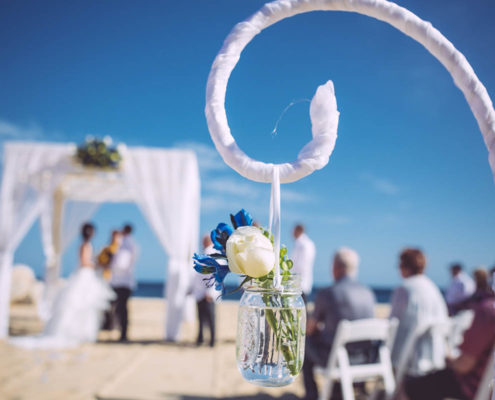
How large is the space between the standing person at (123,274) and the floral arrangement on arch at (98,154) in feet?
4.31

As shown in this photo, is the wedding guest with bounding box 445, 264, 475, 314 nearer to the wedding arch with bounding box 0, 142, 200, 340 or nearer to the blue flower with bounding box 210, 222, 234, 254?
the wedding arch with bounding box 0, 142, 200, 340

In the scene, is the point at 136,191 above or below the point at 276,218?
above

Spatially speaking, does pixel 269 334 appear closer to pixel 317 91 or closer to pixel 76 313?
pixel 317 91

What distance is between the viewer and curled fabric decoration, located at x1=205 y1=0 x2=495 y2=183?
0.76m

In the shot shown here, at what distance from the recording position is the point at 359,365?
3404 mm

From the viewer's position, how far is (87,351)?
6047 millimetres

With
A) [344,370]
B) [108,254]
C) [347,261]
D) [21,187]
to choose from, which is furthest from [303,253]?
[21,187]

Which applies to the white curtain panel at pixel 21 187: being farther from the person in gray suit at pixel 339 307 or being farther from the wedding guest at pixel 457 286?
the wedding guest at pixel 457 286

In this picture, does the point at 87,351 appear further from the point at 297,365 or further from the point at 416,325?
the point at 297,365

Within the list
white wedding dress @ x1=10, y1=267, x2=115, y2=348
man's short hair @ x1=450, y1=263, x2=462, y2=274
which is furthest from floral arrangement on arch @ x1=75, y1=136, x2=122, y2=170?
man's short hair @ x1=450, y1=263, x2=462, y2=274

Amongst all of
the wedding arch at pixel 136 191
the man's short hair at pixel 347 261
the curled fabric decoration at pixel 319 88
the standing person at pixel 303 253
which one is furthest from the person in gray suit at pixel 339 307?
the wedding arch at pixel 136 191

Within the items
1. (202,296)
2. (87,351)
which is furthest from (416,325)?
(87,351)

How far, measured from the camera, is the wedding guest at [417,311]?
10.9ft

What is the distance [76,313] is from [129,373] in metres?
2.20
